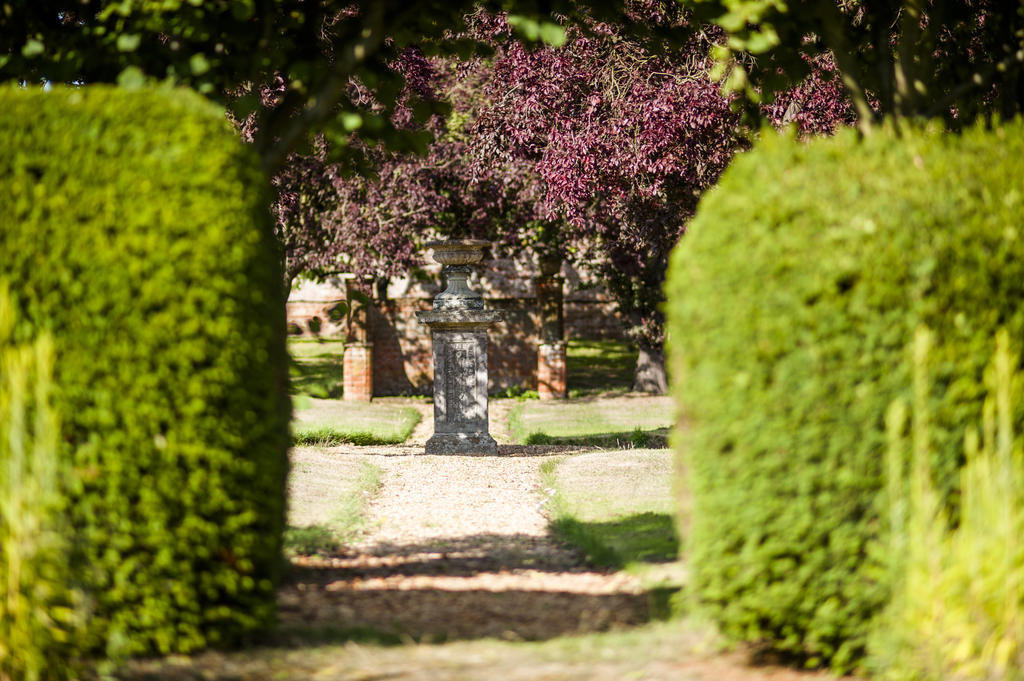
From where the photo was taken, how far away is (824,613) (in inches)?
149

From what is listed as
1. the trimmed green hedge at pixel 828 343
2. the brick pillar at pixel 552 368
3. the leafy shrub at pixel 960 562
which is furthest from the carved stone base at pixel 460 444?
the leafy shrub at pixel 960 562

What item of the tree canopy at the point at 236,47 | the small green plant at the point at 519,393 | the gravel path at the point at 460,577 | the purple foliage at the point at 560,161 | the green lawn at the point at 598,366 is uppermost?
the purple foliage at the point at 560,161

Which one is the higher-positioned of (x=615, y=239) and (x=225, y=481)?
(x=615, y=239)

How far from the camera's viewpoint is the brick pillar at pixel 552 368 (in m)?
21.9

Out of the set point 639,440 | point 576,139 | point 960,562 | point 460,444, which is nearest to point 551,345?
point 639,440

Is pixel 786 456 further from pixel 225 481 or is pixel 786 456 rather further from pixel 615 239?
pixel 615 239

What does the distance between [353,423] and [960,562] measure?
1336cm

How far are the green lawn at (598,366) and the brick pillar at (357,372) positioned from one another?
4.58m

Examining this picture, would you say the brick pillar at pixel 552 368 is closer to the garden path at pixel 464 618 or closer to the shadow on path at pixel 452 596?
the garden path at pixel 464 618

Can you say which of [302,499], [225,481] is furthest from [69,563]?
[302,499]

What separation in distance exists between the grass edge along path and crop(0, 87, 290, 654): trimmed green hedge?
1.52 meters

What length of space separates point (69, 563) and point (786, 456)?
274 centimetres

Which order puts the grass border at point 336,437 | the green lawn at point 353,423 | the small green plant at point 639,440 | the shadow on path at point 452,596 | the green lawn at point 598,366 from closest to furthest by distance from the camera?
1. the shadow on path at point 452,596
2. the small green plant at point 639,440
3. the grass border at point 336,437
4. the green lawn at point 353,423
5. the green lawn at point 598,366

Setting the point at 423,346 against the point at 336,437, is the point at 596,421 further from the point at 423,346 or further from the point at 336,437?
the point at 423,346
